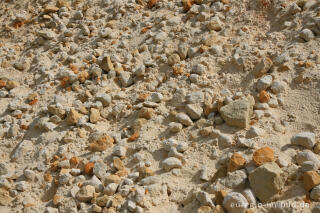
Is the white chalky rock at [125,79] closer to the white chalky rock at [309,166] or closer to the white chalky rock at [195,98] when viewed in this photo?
the white chalky rock at [195,98]

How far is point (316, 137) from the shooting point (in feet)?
8.09

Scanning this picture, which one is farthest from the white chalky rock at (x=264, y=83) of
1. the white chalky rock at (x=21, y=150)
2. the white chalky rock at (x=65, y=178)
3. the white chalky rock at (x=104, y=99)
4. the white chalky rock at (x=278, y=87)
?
the white chalky rock at (x=21, y=150)

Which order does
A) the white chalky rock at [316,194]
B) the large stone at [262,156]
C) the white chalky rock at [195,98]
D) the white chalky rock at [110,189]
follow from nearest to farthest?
the white chalky rock at [316,194]
the large stone at [262,156]
the white chalky rock at [110,189]
the white chalky rock at [195,98]

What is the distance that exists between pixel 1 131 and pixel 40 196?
0.88 m

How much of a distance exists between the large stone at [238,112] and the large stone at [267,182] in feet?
1.57

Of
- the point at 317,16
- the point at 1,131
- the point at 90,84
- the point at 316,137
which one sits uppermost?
the point at 317,16

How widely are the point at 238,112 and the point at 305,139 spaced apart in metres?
0.50

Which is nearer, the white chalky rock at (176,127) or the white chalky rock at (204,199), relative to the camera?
the white chalky rock at (204,199)

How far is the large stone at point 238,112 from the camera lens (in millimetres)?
2655

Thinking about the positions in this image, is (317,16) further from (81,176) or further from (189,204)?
(81,176)

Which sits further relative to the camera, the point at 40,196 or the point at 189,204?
the point at 40,196

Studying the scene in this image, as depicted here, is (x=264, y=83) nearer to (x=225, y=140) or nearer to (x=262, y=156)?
(x=225, y=140)

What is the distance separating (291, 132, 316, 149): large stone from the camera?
239 centimetres

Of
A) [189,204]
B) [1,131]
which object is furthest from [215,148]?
[1,131]
